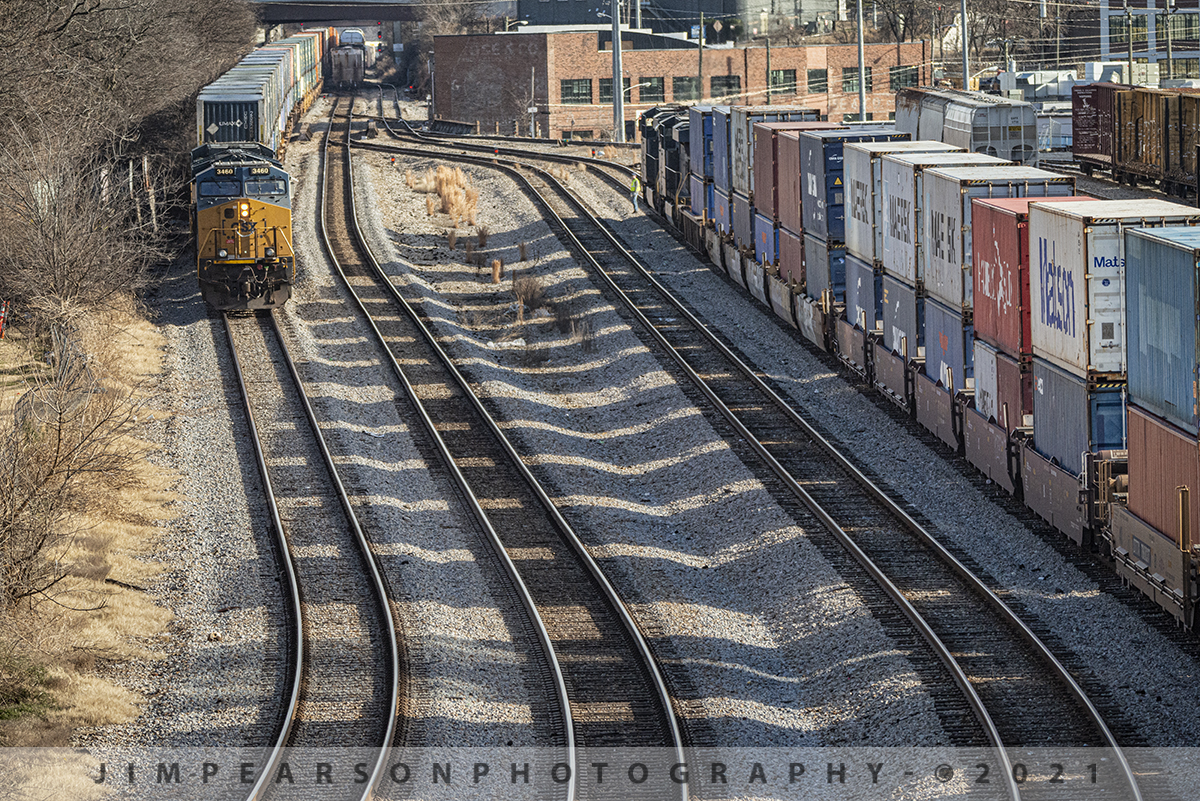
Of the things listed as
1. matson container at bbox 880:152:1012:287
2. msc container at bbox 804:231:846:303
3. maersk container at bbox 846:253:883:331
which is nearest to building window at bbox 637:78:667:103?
msc container at bbox 804:231:846:303

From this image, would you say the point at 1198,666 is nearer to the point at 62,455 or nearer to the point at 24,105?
the point at 62,455

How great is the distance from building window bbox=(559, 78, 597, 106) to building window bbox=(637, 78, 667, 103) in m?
2.06

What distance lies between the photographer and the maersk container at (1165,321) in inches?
543

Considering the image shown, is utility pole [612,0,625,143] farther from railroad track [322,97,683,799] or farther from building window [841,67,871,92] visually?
railroad track [322,97,683,799]

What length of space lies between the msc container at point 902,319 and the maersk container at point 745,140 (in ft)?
35.5

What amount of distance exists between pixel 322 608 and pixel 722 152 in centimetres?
2480

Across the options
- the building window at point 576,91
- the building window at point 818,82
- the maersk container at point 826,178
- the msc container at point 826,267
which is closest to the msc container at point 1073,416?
the maersk container at point 826,178

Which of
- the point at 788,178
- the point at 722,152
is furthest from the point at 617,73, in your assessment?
the point at 788,178

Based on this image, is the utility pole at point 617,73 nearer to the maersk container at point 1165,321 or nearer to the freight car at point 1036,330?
the freight car at point 1036,330

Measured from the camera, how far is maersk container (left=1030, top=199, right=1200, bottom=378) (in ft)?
53.9

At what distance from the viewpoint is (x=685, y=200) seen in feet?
145

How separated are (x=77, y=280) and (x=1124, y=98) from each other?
4112cm

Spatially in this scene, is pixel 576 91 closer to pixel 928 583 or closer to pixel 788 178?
pixel 788 178

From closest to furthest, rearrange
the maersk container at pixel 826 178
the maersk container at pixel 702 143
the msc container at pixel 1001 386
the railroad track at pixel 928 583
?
the railroad track at pixel 928 583 < the msc container at pixel 1001 386 < the maersk container at pixel 826 178 < the maersk container at pixel 702 143
